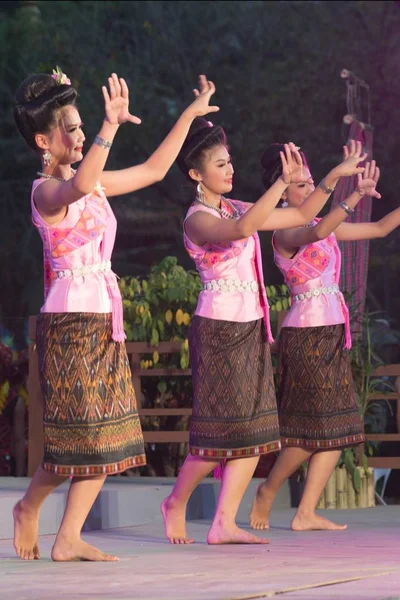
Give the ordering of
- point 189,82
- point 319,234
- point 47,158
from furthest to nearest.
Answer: point 189,82
point 319,234
point 47,158

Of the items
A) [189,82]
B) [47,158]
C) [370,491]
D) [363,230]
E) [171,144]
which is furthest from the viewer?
[189,82]

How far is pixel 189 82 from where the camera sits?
20.6 meters

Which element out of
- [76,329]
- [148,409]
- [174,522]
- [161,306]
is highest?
[161,306]

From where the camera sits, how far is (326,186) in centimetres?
501

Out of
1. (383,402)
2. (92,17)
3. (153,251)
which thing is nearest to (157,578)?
(383,402)

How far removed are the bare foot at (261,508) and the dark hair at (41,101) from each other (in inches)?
80.8

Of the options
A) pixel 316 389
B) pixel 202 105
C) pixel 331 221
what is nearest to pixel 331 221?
pixel 331 221

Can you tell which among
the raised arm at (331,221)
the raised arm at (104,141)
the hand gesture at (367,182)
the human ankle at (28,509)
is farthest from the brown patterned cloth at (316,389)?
the raised arm at (104,141)

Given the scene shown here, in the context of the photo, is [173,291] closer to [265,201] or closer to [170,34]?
[265,201]

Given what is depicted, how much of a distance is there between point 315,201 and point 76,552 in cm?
164

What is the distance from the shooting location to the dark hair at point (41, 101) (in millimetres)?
4402

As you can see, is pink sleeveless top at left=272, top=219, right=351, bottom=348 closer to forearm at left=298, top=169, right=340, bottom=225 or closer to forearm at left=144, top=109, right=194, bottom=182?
forearm at left=298, top=169, right=340, bottom=225

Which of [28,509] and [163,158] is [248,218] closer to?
[163,158]

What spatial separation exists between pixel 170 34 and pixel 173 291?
14011 mm
